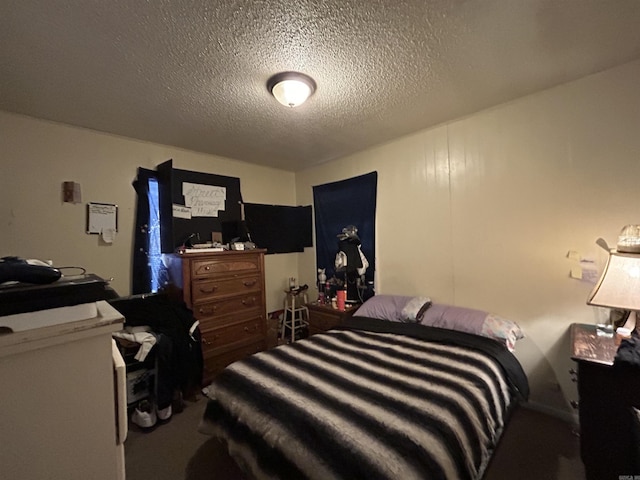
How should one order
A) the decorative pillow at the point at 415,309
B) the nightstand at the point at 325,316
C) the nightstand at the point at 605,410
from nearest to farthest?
the nightstand at the point at 605,410 < the decorative pillow at the point at 415,309 < the nightstand at the point at 325,316

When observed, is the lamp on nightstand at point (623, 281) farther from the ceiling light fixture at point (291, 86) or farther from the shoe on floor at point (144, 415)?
the shoe on floor at point (144, 415)

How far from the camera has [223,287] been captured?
2617 mm

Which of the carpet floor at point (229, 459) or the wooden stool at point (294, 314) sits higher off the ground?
the wooden stool at point (294, 314)

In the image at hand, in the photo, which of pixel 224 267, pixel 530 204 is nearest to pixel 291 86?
pixel 224 267

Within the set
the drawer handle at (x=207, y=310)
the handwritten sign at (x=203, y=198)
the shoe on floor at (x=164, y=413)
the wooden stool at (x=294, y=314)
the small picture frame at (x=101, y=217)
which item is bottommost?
the shoe on floor at (x=164, y=413)

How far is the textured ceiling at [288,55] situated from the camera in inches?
49.0

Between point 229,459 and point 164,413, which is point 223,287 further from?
point 229,459

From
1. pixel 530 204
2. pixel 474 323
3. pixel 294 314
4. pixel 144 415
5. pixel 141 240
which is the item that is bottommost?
pixel 144 415

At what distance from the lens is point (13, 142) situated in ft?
6.76

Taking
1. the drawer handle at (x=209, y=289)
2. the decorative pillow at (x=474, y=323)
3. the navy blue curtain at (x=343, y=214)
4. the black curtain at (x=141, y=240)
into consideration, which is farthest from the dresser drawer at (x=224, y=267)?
the decorative pillow at (x=474, y=323)

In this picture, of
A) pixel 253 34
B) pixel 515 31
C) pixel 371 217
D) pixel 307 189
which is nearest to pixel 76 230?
pixel 253 34

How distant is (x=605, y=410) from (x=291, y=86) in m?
2.37

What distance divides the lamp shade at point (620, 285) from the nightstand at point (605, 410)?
256mm

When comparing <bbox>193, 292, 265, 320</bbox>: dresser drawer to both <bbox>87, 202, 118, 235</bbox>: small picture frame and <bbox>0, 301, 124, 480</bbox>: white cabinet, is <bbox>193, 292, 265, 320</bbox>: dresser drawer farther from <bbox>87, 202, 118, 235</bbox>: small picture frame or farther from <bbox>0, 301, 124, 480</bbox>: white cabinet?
<bbox>0, 301, 124, 480</bbox>: white cabinet
